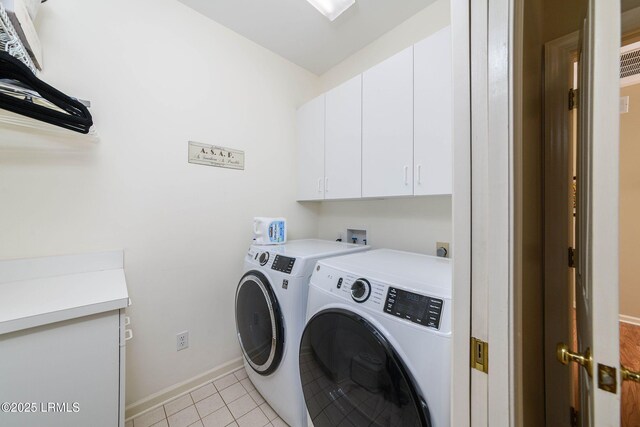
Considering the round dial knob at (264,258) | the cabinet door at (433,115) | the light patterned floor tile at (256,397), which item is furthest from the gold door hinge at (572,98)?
the light patterned floor tile at (256,397)

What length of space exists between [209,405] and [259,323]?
0.68m

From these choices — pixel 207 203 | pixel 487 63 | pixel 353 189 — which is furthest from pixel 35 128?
pixel 487 63

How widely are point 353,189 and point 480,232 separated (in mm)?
1148

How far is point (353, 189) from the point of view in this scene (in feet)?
5.55

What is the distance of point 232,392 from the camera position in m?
1.63

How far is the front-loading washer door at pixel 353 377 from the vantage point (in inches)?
29.6

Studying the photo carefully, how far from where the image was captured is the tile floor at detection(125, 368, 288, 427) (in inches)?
54.7

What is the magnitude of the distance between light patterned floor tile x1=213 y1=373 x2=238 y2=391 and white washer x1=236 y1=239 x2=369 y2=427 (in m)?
0.28

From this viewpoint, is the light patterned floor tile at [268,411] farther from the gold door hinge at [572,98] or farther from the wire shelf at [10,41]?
the gold door hinge at [572,98]

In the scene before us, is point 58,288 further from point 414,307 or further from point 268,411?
point 414,307

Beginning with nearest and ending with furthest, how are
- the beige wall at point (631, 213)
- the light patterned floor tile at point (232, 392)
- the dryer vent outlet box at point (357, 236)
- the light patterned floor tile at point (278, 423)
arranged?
1. the light patterned floor tile at point (278, 423)
2. the light patterned floor tile at point (232, 392)
3. the beige wall at point (631, 213)
4. the dryer vent outlet box at point (357, 236)

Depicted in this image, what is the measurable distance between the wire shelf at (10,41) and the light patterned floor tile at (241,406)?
2022 millimetres

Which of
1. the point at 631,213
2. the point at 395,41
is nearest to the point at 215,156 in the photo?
the point at 395,41

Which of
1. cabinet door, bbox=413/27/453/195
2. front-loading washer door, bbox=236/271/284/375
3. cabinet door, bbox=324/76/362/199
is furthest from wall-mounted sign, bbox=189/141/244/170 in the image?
cabinet door, bbox=413/27/453/195
